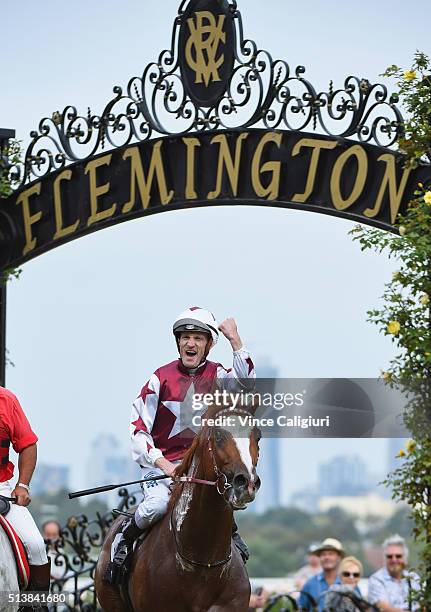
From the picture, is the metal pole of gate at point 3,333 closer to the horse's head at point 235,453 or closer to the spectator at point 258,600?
the spectator at point 258,600

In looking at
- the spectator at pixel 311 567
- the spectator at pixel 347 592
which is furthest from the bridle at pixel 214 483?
the spectator at pixel 311 567

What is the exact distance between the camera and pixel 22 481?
22.5 ft

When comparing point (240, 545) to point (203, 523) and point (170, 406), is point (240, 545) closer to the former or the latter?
point (203, 523)

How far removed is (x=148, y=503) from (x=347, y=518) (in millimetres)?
5680

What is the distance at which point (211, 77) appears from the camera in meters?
9.73

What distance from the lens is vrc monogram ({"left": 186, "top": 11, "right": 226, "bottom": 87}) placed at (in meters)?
9.74

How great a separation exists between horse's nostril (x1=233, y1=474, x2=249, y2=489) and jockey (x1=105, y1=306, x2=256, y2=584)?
113cm

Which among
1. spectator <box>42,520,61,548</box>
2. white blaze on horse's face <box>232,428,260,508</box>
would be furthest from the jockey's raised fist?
spectator <box>42,520,61,548</box>

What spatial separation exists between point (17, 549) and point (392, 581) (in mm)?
3687

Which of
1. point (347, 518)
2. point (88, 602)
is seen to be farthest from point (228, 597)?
point (347, 518)

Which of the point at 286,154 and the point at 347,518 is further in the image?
the point at 347,518

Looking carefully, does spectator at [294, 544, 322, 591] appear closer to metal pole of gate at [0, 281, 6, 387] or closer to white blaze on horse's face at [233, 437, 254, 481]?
metal pole of gate at [0, 281, 6, 387]

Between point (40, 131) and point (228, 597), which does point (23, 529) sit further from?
point (40, 131)

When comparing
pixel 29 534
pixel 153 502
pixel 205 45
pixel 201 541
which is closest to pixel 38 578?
pixel 29 534
